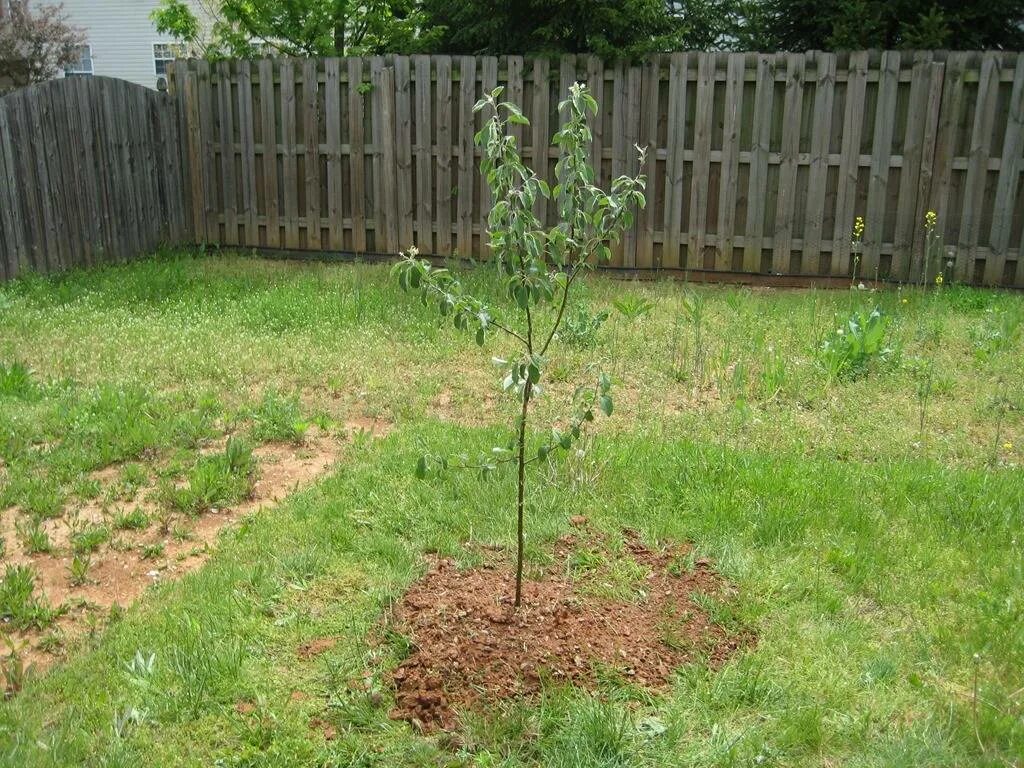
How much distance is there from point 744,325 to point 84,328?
197 inches

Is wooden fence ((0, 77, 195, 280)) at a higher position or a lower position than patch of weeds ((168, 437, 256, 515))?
higher

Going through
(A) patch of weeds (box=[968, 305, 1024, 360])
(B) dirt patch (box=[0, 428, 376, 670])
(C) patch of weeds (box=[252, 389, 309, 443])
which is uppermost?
(A) patch of weeds (box=[968, 305, 1024, 360])

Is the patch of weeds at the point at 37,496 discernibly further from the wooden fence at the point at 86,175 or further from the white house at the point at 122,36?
the white house at the point at 122,36

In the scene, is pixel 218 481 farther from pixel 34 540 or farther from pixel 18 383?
pixel 18 383

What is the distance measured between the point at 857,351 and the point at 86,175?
24.0ft

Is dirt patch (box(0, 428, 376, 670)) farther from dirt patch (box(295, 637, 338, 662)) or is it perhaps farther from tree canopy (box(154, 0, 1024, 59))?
tree canopy (box(154, 0, 1024, 59))

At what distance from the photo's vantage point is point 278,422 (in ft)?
18.1

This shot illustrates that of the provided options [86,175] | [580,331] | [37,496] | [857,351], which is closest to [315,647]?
[37,496]

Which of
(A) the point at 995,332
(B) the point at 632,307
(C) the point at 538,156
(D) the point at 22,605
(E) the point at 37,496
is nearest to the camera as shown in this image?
(D) the point at 22,605

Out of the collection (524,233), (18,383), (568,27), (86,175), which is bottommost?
(18,383)

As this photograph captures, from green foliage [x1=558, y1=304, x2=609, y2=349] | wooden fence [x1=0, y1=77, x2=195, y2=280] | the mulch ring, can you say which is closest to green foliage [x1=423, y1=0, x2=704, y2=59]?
green foliage [x1=558, y1=304, x2=609, y2=349]

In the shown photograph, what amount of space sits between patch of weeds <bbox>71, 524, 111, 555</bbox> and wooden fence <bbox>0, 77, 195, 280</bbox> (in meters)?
5.06

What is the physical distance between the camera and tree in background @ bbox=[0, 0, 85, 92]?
15.2 meters

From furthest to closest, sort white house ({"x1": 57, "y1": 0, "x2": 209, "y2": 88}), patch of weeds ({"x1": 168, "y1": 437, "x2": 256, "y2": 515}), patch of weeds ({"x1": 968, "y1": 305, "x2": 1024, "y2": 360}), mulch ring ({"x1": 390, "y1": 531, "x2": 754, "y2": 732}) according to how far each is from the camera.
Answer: white house ({"x1": 57, "y1": 0, "x2": 209, "y2": 88}) → patch of weeds ({"x1": 968, "y1": 305, "x2": 1024, "y2": 360}) → patch of weeds ({"x1": 168, "y1": 437, "x2": 256, "y2": 515}) → mulch ring ({"x1": 390, "y1": 531, "x2": 754, "y2": 732})
